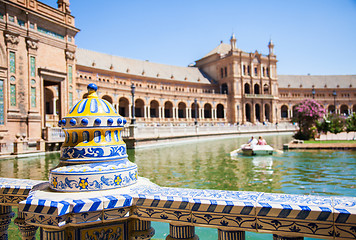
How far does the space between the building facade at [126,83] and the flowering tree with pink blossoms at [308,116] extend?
1209cm

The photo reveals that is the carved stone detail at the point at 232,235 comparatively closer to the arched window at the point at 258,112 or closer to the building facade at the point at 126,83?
the building facade at the point at 126,83

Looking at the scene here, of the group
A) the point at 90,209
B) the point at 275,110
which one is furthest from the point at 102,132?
the point at 275,110

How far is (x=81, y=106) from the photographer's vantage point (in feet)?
9.36

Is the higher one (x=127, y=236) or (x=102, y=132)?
(x=102, y=132)

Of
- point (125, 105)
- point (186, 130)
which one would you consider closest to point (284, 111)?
point (125, 105)

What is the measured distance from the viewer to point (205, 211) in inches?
90.3

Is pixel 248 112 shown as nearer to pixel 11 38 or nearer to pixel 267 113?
pixel 267 113

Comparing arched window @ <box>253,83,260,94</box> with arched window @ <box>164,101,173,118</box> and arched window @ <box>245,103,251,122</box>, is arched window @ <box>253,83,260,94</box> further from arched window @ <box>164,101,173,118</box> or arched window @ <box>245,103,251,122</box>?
arched window @ <box>164,101,173,118</box>

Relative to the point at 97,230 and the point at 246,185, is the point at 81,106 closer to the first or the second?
the point at 97,230

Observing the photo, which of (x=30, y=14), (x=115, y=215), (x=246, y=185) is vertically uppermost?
(x=30, y=14)

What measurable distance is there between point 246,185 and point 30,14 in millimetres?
21625

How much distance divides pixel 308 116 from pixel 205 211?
25252mm

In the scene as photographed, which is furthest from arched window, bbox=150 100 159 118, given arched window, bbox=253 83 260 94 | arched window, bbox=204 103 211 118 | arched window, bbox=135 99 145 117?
arched window, bbox=253 83 260 94

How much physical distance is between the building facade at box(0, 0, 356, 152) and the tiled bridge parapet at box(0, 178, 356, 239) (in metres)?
19.3
